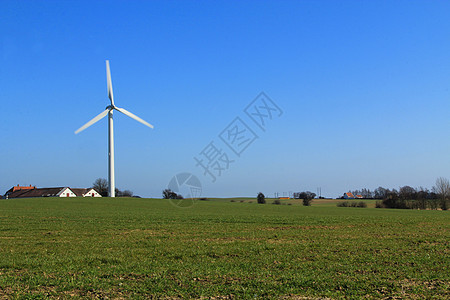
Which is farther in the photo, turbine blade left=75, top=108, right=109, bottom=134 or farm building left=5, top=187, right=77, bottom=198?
farm building left=5, top=187, right=77, bottom=198

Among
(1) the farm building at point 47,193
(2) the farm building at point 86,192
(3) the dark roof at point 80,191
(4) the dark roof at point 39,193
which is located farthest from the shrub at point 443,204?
(4) the dark roof at point 39,193

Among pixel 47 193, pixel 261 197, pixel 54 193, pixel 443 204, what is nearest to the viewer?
pixel 443 204

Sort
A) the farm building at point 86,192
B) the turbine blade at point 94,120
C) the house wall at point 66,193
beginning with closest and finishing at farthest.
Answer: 1. the turbine blade at point 94,120
2. the house wall at point 66,193
3. the farm building at point 86,192

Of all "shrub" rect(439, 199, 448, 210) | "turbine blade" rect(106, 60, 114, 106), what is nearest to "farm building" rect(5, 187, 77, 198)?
"turbine blade" rect(106, 60, 114, 106)

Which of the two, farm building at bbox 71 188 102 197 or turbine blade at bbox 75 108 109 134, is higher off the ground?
turbine blade at bbox 75 108 109 134

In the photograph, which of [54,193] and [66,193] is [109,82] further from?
[54,193]

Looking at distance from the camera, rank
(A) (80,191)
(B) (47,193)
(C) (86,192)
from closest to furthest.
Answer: (B) (47,193), (C) (86,192), (A) (80,191)

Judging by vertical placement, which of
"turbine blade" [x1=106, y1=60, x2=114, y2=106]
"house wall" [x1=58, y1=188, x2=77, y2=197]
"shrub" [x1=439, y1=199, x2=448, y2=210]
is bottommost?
"shrub" [x1=439, y1=199, x2=448, y2=210]

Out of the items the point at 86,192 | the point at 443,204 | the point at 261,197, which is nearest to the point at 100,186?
the point at 86,192

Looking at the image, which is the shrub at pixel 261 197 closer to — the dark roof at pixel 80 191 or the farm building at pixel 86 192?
the farm building at pixel 86 192

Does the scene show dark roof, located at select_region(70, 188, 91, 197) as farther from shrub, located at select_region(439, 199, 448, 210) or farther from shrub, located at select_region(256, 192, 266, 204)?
shrub, located at select_region(439, 199, 448, 210)

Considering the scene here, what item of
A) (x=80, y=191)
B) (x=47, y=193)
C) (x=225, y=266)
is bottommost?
(x=225, y=266)

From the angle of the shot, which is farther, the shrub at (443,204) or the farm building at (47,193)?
the farm building at (47,193)

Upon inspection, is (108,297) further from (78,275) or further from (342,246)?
(342,246)
